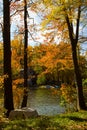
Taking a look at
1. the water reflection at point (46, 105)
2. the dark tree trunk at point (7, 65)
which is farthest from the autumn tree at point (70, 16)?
the water reflection at point (46, 105)

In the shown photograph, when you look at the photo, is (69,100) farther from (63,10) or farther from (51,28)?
(63,10)

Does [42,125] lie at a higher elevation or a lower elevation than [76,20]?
lower

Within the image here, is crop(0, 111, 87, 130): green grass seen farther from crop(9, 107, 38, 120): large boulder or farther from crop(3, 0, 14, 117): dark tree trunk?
crop(3, 0, 14, 117): dark tree trunk

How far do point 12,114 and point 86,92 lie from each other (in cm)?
1372

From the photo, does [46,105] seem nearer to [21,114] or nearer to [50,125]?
[21,114]

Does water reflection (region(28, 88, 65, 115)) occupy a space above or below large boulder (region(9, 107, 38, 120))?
below

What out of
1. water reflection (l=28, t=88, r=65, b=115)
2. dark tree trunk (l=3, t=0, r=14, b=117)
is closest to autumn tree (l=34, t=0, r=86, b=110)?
dark tree trunk (l=3, t=0, r=14, b=117)

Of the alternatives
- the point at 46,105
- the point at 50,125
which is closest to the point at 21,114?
the point at 50,125

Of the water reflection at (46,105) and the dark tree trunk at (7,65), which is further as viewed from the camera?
the water reflection at (46,105)

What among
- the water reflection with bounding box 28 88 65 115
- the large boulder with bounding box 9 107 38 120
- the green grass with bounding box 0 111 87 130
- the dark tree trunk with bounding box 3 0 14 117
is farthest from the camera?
the water reflection with bounding box 28 88 65 115

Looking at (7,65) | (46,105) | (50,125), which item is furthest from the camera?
(46,105)

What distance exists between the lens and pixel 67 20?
15.0 meters

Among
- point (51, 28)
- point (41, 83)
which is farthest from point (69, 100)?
point (41, 83)

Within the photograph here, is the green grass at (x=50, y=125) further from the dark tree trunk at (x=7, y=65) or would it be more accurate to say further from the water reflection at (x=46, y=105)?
the water reflection at (x=46, y=105)
